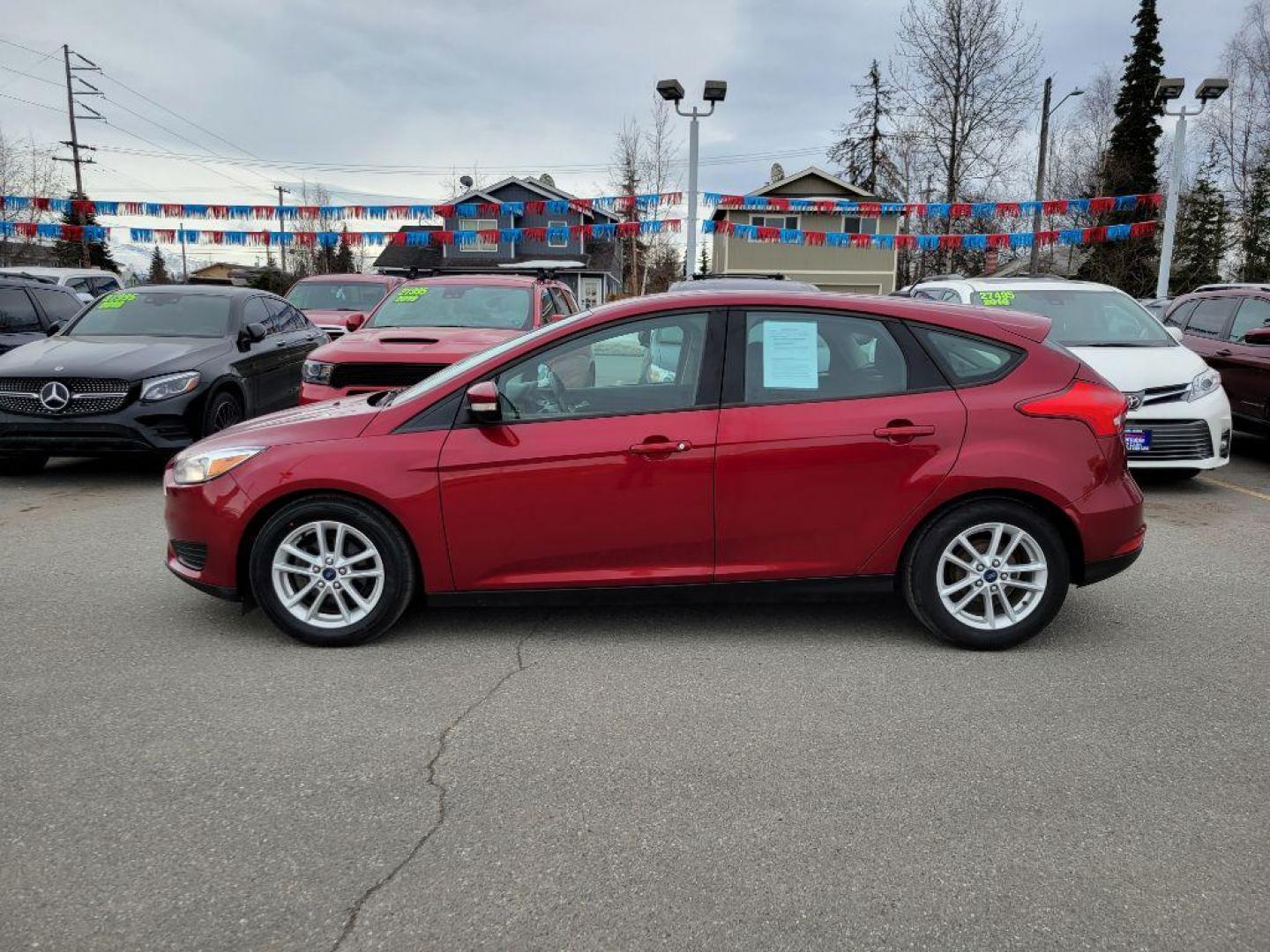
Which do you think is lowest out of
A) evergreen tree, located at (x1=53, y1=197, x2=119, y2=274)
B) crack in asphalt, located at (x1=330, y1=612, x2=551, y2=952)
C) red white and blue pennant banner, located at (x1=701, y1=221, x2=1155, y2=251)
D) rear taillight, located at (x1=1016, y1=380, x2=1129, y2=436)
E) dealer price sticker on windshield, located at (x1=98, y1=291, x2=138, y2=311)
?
crack in asphalt, located at (x1=330, y1=612, x2=551, y2=952)

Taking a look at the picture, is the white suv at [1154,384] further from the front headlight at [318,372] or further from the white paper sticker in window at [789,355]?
the front headlight at [318,372]

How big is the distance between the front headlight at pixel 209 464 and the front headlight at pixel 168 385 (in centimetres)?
399

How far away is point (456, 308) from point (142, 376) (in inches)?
112

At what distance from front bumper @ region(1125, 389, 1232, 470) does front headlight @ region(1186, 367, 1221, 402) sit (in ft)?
0.13

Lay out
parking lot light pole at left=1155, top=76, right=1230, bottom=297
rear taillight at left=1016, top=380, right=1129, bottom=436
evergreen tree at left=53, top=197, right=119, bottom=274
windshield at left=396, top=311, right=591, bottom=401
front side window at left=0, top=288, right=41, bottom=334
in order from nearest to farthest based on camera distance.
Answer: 1. rear taillight at left=1016, top=380, right=1129, bottom=436
2. windshield at left=396, top=311, right=591, bottom=401
3. front side window at left=0, top=288, right=41, bottom=334
4. parking lot light pole at left=1155, top=76, right=1230, bottom=297
5. evergreen tree at left=53, top=197, right=119, bottom=274

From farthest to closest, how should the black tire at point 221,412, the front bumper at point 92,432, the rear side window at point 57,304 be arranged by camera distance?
the rear side window at point 57,304 → the black tire at point 221,412 → the front bumper at point 92,432

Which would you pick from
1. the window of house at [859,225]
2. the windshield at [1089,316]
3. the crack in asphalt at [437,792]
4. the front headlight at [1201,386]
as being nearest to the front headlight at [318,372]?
the crack in asphalt at [437,792]

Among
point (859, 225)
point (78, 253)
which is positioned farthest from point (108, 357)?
point (78, 253)

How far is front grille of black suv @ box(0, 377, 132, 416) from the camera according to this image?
25.1 ft

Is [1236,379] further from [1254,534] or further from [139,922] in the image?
[139,922]

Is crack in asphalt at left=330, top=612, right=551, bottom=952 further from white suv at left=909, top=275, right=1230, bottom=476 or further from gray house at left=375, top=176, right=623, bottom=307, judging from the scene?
gray house at left=375, top=176, right=623, bottom=307

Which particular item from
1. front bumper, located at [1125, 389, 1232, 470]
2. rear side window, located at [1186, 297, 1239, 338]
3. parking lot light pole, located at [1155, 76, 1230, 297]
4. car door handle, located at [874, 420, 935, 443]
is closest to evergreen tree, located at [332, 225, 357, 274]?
parking lot light pole, located at [1155, 76, 1230, 297]

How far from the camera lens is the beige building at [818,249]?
145ft

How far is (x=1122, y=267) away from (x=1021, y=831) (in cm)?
3874
